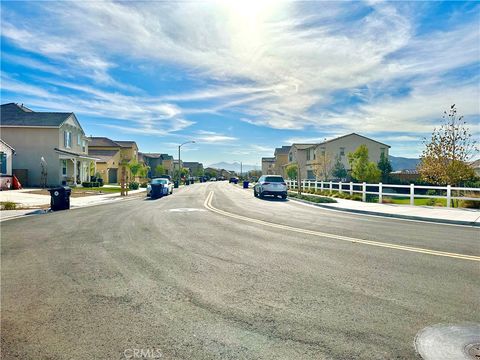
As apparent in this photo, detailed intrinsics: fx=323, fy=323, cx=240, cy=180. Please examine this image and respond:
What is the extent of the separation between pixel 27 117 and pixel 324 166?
41.2 meters

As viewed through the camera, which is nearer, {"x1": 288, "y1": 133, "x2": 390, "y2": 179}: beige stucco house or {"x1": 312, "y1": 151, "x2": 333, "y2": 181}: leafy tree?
{"x1": 312, "y1": 151, "x2": 333, "y2": 181}: leafy tree

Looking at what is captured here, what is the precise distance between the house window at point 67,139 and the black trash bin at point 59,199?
22589 mm

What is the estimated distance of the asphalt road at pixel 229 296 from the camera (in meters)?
3.35

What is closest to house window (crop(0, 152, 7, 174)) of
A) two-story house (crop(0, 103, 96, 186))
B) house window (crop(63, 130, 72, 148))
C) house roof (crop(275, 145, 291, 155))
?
two-story house (crop(0, 103, 96, 186))

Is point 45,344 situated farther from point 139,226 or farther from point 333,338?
point 139,226

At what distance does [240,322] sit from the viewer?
3822 millimetres

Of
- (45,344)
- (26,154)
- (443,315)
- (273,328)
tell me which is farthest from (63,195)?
(26,154)

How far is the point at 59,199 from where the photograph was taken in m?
17.1

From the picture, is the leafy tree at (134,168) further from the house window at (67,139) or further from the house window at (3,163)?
the house window at (3,163)

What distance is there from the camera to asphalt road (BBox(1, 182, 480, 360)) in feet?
11.0

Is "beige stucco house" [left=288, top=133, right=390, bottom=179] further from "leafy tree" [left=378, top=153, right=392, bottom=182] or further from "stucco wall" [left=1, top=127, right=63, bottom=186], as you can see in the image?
"stucco wall" [left=1, top=127, right=63, bottom=186]

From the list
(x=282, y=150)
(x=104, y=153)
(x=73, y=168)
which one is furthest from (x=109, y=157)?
(x=282, y=150)

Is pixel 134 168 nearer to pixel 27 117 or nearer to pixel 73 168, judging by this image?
pixel 73 168

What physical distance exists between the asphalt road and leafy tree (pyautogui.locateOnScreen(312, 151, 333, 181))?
4440 cm
